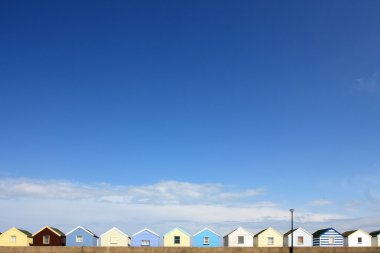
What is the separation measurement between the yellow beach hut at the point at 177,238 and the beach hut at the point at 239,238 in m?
7.22

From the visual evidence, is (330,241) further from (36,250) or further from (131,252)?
(36,250)

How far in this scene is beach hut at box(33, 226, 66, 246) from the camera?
7200cm

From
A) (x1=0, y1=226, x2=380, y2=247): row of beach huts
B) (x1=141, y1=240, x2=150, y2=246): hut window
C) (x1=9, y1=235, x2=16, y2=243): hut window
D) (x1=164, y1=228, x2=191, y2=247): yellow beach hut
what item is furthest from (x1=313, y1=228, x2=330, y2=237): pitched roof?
(x1=9, y1=235, x2=16, y2=243): hut window

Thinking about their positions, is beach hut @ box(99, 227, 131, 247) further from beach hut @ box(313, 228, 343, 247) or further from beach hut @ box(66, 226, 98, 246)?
beach hut @ box(313, 228, 343, 247)

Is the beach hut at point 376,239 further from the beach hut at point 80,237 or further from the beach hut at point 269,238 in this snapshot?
the beach hut at point 80,237

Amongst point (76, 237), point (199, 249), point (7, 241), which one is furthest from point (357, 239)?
point (7, 241)

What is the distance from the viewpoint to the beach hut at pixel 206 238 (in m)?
73.1

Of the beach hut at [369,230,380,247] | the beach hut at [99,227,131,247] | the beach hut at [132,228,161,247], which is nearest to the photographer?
the beach hut at [99,227,131,247]

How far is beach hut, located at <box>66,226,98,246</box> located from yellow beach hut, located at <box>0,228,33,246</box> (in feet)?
22.5

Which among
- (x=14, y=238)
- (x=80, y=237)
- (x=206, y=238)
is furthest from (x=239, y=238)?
(x=14, y=238)

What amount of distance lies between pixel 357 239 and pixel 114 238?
132ft

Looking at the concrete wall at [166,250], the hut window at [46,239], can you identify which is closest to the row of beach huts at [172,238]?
the hut window at [46,239]

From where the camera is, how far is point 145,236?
240 ft

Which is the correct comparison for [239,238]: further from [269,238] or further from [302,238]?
[302,238]
